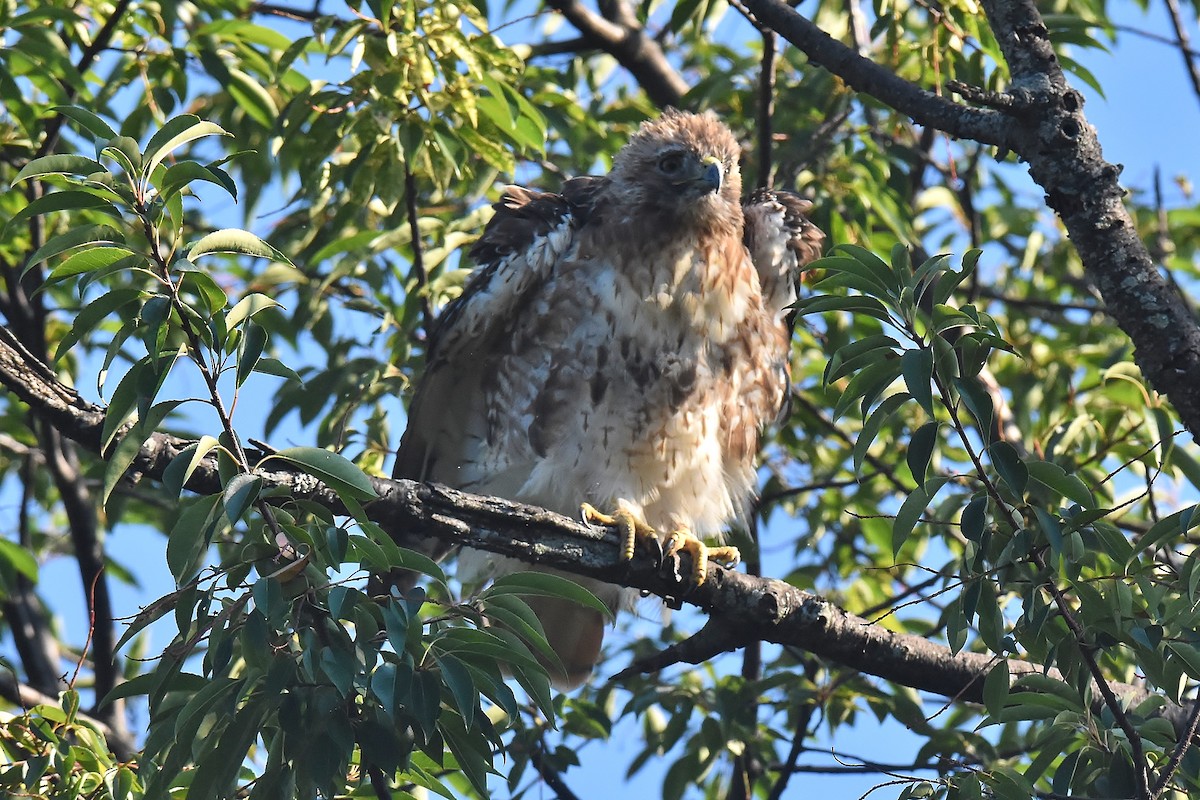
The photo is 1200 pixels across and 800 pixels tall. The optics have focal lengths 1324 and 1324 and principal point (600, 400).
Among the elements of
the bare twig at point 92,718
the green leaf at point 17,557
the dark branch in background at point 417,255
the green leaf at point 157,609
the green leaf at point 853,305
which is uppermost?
the dark branch in background at point 417,255

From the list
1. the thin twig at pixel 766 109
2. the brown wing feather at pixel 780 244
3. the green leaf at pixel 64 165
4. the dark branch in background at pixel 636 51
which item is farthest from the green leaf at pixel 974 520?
the dark branch in background at pixel 636 51

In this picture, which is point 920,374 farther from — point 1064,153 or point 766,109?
point 766,109

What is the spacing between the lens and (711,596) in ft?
11.6

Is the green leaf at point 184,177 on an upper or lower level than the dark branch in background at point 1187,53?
lower

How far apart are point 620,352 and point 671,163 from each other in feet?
2.46

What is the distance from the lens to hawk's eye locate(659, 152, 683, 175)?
4.58 meters

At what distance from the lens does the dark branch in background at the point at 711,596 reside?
306cm

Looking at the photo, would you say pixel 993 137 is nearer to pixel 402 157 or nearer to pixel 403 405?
pixel 402 157

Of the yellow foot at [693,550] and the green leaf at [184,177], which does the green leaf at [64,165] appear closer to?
the green leaf at [184,177]

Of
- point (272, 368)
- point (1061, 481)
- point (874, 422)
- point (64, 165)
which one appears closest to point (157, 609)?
point (272, 368)

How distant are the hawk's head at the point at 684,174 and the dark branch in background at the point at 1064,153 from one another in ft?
4.00

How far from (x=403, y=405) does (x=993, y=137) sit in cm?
232

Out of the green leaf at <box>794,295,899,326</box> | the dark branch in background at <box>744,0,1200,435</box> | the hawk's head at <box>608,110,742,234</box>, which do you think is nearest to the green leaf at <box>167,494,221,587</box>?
the green leaf at <box>794,295,899,326</box>

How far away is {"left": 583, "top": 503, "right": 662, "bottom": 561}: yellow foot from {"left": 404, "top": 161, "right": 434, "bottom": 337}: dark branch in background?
2.94 ft
